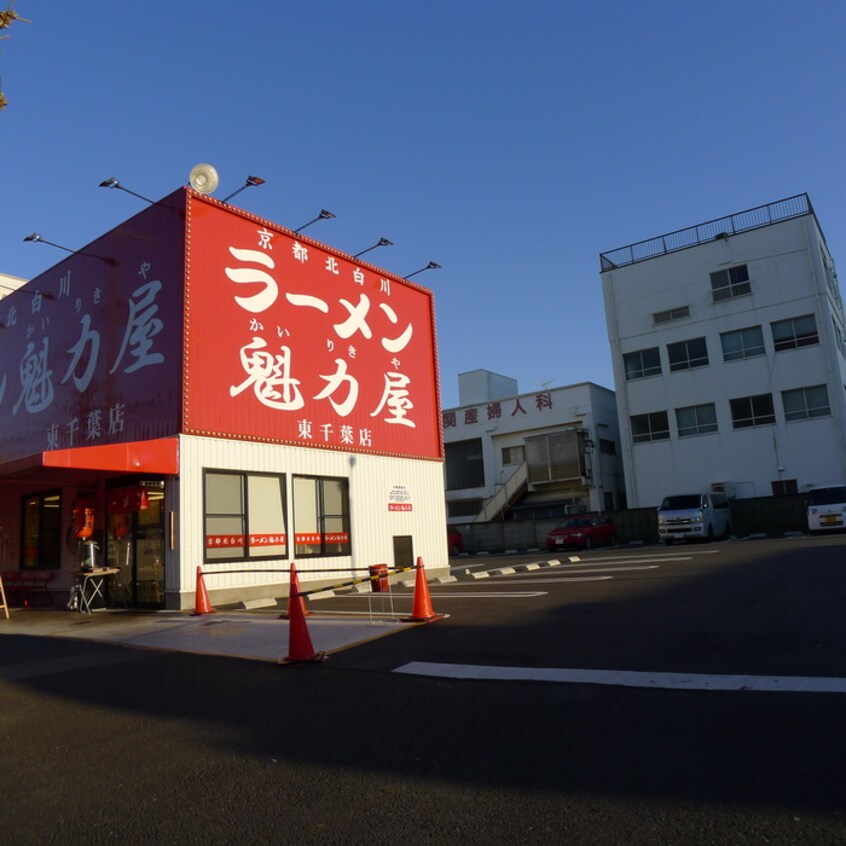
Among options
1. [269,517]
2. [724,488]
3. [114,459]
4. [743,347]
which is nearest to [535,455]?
[724,488]

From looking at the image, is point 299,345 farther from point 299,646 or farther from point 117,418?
point 299,646

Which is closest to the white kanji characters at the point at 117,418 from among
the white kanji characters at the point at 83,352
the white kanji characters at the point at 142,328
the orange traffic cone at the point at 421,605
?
the white kanji characters at the point at 142,328

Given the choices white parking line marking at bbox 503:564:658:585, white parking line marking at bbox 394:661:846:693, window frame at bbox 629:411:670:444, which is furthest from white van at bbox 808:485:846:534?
white parking line marking at bbox 394:661:846:693

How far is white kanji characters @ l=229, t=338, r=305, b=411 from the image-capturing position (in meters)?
15.4

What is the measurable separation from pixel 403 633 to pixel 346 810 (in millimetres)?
5356

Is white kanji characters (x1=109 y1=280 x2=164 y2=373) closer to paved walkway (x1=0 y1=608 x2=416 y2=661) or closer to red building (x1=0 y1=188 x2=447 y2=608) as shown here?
red building (x1=0 y1=188 x2=447 y2=608)

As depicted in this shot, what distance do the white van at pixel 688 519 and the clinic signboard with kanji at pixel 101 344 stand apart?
19.7m

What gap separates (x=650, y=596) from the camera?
424 inches

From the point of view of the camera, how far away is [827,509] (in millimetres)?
25641

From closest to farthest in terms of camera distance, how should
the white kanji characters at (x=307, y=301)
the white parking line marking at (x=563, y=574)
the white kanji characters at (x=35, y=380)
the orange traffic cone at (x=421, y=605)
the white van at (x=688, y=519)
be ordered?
the orange traffic cone at (x=421, y=605), the white parking line marking at (x=563, y=574), the white kanji characters at (x=307, y=301), the white kanji characters at (x=35, y=380), the white van at (x=688, y=519)

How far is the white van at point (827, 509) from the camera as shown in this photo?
2547cm

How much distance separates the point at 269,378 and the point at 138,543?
173 inches

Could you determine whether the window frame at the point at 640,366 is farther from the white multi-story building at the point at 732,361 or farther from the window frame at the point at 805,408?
the window frame at the point at 805,408

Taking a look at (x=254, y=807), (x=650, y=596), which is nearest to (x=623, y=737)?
(x=254, y=807)
